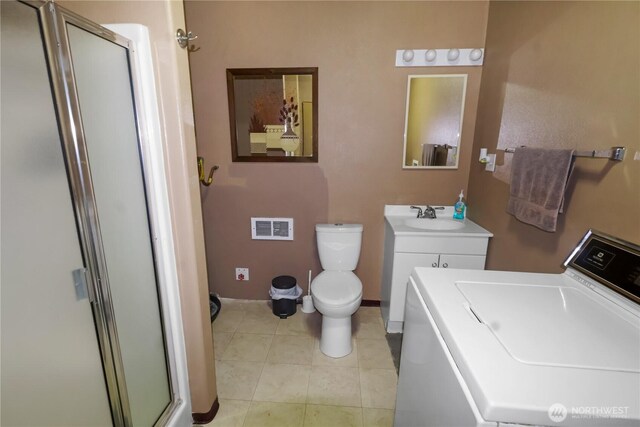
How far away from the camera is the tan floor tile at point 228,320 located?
88.0 inches

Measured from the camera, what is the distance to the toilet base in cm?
189

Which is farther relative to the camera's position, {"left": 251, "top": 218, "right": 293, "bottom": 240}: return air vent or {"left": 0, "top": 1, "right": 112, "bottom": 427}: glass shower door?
{"left": 251, "top": 218, "right": 293, "bottom": 240}: return air vent

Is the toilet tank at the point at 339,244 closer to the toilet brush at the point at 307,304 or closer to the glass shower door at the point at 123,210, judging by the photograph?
the toilet brush at the point at 307,304

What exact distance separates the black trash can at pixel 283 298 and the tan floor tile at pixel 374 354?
2.00ft

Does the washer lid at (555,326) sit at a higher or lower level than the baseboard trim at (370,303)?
higher

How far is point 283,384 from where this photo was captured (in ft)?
5.57

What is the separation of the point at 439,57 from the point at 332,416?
7.78ft

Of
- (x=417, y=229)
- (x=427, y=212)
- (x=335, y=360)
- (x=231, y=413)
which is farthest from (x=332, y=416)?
(x=427, y=212)

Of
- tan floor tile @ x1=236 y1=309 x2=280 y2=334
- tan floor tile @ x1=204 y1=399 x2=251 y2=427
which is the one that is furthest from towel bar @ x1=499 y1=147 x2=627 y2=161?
tan floor tile @ x1=236 y1=309 x2=280 y2=334

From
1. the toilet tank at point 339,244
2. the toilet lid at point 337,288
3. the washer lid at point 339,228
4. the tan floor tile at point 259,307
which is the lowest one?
the tan floor tile at point 259,307

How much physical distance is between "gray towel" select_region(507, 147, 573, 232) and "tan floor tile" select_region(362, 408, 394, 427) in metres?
1.20

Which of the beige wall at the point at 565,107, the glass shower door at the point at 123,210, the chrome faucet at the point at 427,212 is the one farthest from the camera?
the chrome faucet at the point at 427,212

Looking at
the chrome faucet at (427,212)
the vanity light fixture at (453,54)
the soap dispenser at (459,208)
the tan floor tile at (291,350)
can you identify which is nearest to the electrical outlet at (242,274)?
the tan floor tile at (291,350)

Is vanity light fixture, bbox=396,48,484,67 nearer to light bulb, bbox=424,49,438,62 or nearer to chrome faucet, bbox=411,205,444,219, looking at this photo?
light bulb, bbox=424,49,438,62
